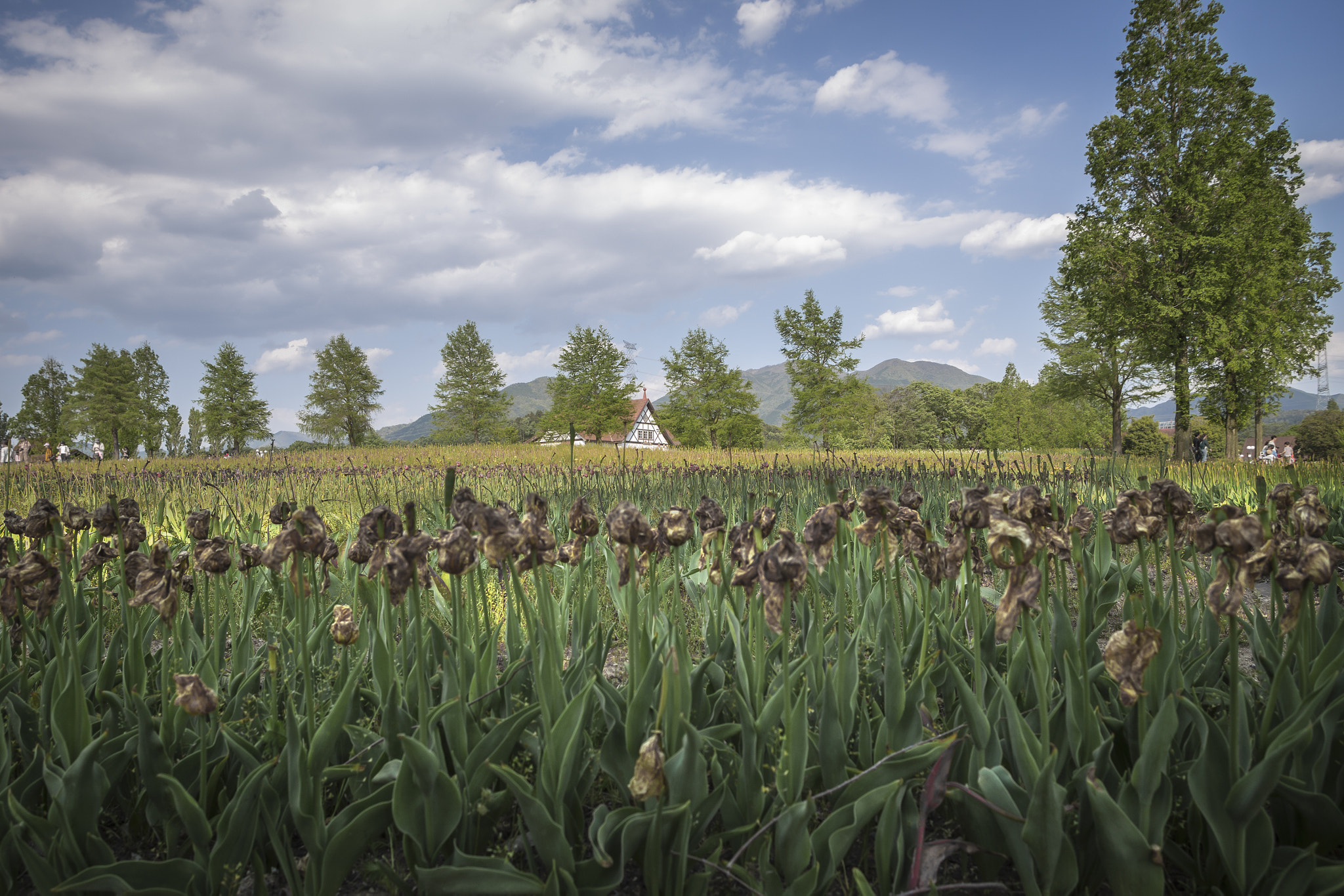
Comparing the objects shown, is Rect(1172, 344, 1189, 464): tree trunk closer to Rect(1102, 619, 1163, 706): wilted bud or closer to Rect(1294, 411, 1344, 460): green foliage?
Rect(1102, 619, 1163, 706): wilted bud

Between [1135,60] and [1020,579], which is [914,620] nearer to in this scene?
[1020,579]

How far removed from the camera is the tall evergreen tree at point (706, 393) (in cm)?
4216

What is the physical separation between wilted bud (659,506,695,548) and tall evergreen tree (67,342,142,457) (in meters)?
51.4

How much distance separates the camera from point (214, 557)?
5.68 ft

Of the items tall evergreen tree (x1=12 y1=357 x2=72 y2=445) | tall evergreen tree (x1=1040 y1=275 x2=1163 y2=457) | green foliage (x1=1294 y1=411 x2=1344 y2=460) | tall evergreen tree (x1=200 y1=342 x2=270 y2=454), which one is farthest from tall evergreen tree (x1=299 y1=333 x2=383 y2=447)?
green foliage (x1=1294 y1=411 x2=1344 y2=460)

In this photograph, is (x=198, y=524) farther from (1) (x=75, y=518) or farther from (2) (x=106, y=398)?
(2) (x=106, y=398)

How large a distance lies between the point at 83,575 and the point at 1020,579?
8.52 feet

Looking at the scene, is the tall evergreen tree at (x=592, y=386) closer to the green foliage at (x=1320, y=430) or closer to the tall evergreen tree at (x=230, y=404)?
the tall evergreen tree at (x=230, y=404)

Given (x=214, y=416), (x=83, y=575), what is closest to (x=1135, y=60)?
(x=83, y=575)

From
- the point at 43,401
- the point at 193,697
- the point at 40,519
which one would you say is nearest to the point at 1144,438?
the point at 193,697

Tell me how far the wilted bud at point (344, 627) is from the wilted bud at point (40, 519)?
33.1 inches

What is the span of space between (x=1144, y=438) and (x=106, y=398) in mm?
77741

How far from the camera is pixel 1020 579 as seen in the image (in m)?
1.27

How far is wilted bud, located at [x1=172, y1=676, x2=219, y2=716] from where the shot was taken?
4.65 ft
